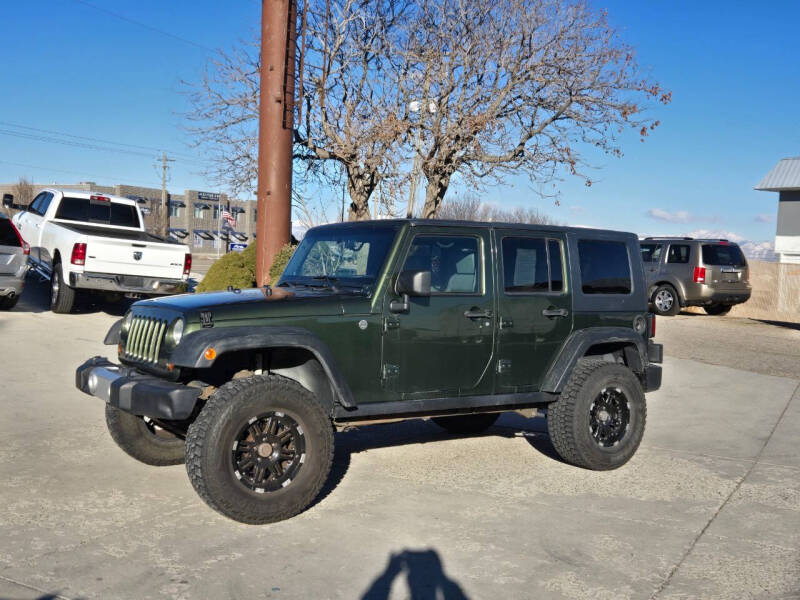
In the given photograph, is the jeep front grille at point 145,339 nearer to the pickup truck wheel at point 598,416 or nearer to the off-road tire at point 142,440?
the off-road tire at point 142,440

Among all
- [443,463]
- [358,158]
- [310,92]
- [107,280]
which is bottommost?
[443,463]

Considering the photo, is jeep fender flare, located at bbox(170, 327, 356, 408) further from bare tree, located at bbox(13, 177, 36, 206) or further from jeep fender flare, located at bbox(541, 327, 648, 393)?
bare tree, located at bbox(13, 177, 36, 206)

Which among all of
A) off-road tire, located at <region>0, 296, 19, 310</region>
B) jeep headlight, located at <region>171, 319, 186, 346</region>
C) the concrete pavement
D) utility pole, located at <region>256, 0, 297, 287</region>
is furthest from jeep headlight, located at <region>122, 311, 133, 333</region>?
off-road tire, located at <region>0, 296, 19, 310</region>

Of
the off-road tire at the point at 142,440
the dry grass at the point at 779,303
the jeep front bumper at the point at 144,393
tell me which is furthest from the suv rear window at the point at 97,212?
the dry grass at the point at 779,303

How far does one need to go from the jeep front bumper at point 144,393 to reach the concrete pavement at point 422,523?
27.1 inches

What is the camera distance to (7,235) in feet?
46.1

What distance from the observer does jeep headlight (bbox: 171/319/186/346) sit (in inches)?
203

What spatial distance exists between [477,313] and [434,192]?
11.9 metres

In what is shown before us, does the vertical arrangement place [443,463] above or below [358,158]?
below

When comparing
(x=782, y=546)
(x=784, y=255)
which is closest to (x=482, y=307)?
(x=782, y=546)

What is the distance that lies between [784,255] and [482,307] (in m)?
33.2

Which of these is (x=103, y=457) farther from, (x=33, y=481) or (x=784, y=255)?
(x=784, y=255)

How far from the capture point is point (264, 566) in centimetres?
443

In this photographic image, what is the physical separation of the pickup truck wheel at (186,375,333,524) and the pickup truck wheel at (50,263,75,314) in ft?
33.7
